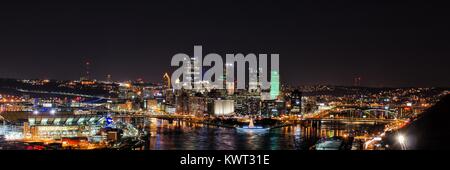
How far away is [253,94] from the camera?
132ft

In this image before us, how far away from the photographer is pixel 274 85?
42.8m

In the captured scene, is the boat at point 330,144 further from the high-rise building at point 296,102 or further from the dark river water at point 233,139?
the high-rise building at point 296,102

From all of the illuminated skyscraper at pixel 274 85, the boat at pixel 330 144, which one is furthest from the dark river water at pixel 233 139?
the illuminated skyscraper at pixel 274 85

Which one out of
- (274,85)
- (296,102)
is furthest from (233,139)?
(274,85)

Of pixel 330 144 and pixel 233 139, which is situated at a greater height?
pixel 330 144

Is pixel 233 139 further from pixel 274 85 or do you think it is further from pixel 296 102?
pixel 274 85

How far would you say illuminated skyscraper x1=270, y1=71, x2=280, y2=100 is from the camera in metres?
41.2

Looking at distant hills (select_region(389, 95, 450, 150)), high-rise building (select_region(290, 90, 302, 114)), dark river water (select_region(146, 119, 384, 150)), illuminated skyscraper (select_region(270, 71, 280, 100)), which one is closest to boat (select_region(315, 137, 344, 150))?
dark river water (select_region(146, 119, 384, 150))

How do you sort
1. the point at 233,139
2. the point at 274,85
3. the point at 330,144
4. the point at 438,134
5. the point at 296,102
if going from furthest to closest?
the point at 274,85
the point at 296,102
the point at 233,139
the point at 330,144
the point at 438,134

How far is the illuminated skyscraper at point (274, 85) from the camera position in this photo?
135 ft

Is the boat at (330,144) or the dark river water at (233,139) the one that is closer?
the boat at (330,144)
